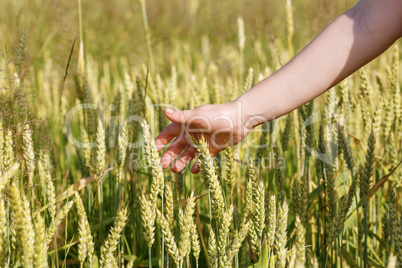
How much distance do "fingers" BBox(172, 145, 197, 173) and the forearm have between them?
195mm

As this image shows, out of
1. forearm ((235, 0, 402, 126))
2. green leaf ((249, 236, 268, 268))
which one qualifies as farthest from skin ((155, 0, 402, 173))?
green leaf ((249, 236, 268, 268))

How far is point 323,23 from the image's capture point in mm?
2010

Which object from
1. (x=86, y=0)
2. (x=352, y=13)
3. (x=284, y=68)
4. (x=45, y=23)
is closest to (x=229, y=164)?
(x=284, y=68)

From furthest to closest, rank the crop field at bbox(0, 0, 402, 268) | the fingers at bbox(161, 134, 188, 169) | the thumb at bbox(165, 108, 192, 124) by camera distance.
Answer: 1. the fingers at bbox(161, 134, 188, 169)
2. the thumb at bbox(165, 108, 192, 124)
3. the crop field at bbox(0, 0, 402, 268)

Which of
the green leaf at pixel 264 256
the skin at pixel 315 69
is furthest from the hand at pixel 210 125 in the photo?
the green leaf at pixel 264 256

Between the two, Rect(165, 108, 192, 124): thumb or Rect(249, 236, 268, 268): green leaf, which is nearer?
Rect(249, 236, 268, 268): green leaf

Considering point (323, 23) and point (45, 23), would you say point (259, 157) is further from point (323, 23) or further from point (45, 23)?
point (45, 23)

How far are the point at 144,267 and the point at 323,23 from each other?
55.8 inches

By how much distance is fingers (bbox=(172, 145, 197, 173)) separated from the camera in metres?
1.03

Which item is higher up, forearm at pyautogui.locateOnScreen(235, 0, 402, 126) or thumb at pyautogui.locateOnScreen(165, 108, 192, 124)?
forearm at pyautogui.locateOnScreen(235, 0, 402, 126)

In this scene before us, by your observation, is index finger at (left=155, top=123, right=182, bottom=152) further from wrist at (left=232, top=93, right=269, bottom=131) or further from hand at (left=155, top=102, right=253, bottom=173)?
wrist at (left=232, top=93, right=269, bottom=131)

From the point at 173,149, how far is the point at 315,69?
1.33 ft

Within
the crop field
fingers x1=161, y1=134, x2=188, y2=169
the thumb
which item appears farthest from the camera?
fingers x1=161, y1=134, x2=188, y2=169

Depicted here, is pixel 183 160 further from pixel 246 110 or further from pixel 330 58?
pixel 330 58
